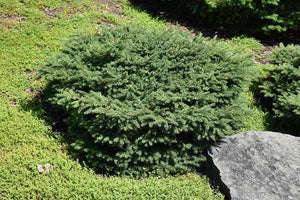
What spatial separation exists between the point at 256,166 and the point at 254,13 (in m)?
4.28

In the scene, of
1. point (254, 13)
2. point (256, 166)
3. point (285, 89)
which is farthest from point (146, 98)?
point (254, 13)

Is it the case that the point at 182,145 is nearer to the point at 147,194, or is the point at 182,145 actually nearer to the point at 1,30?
the point at 147,194

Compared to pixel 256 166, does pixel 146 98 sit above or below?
above

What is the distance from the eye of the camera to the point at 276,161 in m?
4.25

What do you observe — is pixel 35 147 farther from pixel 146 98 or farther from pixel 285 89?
pixel 285 89

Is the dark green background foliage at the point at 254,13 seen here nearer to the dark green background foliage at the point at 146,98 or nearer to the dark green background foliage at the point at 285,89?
the dark green background foliage at the point at 285,89

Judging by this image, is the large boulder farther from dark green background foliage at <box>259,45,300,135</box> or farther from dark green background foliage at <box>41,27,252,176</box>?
dark green background foliage at <box>259,45,300,135</box>

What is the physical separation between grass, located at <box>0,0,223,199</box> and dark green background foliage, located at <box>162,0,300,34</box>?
8.95 feet

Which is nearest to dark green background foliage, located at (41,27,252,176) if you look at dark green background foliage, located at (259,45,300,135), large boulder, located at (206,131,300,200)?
large boulder, located at (206,131,300,200)

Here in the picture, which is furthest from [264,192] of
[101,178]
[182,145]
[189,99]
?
[101,178]

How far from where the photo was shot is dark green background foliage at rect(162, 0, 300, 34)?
7214 millimetres

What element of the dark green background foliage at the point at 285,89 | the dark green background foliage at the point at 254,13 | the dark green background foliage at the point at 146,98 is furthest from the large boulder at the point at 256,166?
the dark green background foliage at the point at 254,13

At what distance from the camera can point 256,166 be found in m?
4.21

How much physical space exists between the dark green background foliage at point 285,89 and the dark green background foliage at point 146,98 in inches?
32.0
